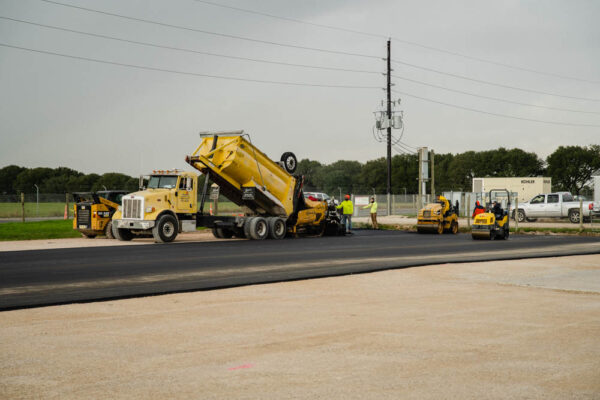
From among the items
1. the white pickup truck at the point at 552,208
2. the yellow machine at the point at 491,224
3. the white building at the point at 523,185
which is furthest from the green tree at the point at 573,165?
the yellow machine at the point at 491,224

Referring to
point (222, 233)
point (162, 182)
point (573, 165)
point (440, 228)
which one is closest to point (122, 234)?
point (162, 182)

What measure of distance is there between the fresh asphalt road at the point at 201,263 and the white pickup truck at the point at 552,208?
15885mm

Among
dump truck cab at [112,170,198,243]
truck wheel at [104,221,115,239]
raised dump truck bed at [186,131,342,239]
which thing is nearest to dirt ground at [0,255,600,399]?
dump truck cab at [112,170,198,243]

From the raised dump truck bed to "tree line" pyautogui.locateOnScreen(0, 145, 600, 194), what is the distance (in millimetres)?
51269

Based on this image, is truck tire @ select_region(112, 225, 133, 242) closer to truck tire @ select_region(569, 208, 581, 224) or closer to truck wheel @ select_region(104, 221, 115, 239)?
truck wheel @ select_region(104, 221, 115, 239)

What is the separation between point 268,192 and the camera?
88.0 feet

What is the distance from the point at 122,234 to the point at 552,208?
2625 cm

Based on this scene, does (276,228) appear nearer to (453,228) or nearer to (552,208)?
(453,228)

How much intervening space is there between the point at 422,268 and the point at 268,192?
12.3 meters

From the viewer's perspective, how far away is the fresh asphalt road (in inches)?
459

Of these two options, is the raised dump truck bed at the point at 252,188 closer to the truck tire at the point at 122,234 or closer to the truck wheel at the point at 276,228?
the truck wheel at the point at 276,228

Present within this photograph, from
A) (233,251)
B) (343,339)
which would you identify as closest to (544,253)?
(233,251)

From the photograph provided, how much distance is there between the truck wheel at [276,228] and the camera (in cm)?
2677

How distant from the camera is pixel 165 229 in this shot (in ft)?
80.0
